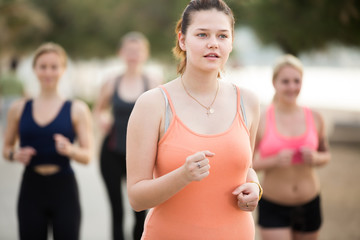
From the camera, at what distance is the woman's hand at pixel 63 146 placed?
142 inches

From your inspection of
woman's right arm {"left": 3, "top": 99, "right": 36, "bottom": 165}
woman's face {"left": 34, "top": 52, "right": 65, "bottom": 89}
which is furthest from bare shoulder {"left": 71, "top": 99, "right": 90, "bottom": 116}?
woman's right arm {"left": 3, "top": 99, "right": 36, "bottom": 165}

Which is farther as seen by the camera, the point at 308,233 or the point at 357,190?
the point at 357,190

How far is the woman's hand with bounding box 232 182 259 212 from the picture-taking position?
2172 mm

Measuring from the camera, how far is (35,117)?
379cm

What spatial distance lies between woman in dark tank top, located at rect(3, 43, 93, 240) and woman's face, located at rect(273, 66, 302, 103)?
1.76 meters

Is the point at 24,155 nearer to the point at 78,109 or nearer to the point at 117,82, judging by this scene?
the point at 78,109

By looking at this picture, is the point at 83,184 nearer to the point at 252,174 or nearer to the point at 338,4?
the point at 338,4

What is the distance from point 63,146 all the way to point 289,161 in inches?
73.3

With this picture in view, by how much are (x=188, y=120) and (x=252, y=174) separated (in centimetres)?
53

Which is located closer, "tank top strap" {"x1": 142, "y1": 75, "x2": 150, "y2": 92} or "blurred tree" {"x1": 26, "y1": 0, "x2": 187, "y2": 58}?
"tank top strap" {"x1": 142, "y1": 75, "x2": 150, "y2": 92}

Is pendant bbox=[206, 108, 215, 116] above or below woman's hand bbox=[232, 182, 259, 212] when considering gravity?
above

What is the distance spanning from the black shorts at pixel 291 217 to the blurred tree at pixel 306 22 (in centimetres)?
552

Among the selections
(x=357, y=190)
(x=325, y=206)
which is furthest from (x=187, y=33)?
(x=357, y=190)

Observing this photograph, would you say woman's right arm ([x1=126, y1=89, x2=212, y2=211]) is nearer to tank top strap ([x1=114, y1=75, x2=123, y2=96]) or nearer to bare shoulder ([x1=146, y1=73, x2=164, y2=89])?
tank top strap ([x1=114, y1=75, x2=123, y2=96])
